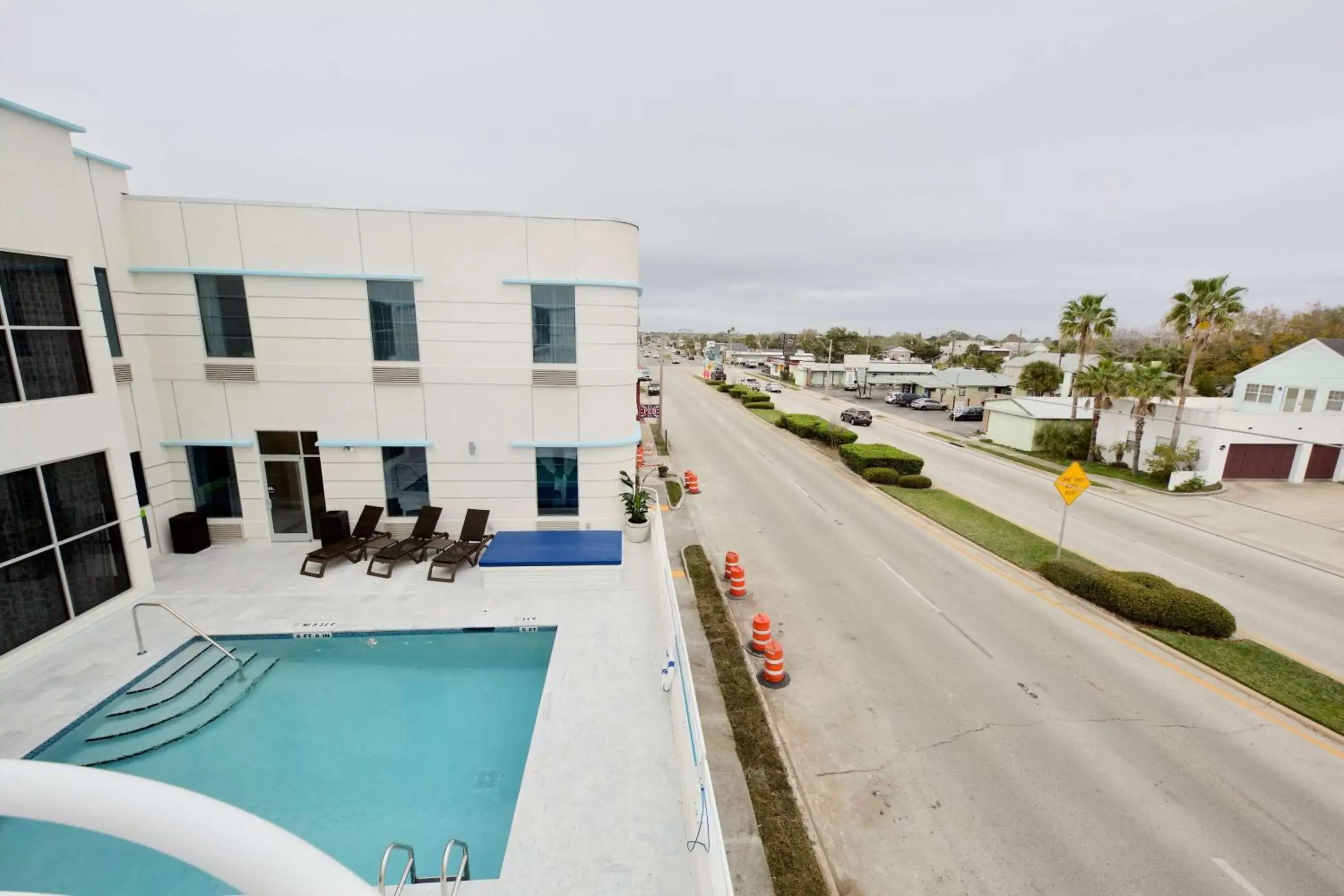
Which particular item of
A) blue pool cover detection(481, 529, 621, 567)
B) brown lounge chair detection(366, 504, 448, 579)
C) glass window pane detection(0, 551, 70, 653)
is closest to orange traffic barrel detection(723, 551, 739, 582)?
blue pool cover detection(481, 529, 621, 567)

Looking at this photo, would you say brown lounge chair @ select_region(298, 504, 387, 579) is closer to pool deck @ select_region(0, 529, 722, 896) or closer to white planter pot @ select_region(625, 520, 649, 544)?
pool deck @ select_region(0, 529, 722, 896)

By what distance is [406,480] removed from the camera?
1417cm

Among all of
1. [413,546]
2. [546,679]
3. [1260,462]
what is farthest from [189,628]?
[1260,462]

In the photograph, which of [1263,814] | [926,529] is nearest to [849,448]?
[926,529]

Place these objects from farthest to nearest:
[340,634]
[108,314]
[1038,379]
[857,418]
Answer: [1038,379] < [857,418] < [108,314] < [340,634]

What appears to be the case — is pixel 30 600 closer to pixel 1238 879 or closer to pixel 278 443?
pixel 278 443

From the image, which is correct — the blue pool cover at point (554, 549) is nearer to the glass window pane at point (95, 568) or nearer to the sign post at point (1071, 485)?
the glass window pane at point (95, 568)

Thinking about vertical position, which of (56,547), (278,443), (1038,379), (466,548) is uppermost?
(278,443)

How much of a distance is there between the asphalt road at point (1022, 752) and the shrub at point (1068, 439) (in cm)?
2117

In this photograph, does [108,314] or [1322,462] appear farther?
[1322,462]

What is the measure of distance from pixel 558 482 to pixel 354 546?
4.97 meters

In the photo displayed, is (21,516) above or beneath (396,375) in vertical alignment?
beneath

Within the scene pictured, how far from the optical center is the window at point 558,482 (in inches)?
564

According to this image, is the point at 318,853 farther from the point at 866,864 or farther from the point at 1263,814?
the point at 1263,814
